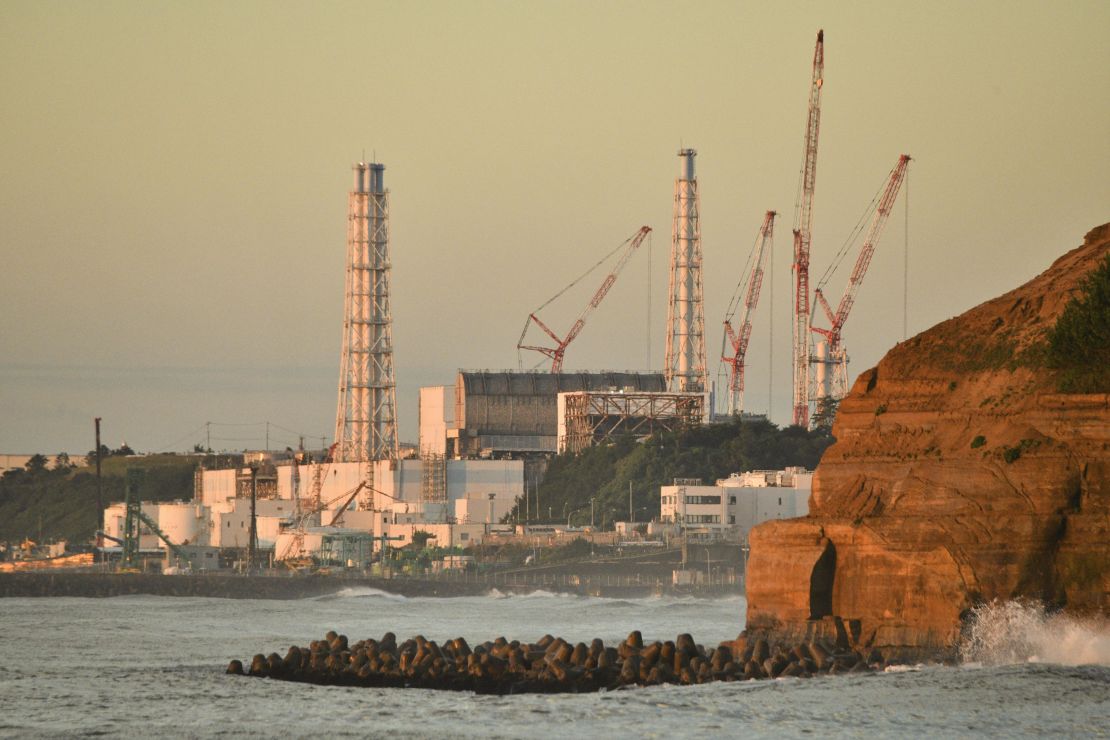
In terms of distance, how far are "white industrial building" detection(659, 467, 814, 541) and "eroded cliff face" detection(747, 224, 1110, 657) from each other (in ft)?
398

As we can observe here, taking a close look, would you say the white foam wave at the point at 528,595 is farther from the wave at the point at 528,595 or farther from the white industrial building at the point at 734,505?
the white industrial building at the point at 734,505

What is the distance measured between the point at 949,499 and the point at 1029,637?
4706 mm

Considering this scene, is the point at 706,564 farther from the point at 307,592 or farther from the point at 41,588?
the point at 41,588

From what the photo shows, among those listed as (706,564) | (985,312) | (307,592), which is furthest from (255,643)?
(706,564)

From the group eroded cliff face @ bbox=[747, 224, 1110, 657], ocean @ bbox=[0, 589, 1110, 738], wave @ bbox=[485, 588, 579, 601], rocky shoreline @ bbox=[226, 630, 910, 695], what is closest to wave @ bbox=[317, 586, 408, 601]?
wave @ bbox=[485, 588, 579, 601]

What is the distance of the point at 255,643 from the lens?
102500 millimetres

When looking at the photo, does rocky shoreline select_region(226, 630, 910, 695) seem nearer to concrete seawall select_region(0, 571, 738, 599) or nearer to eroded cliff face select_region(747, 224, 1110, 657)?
eroded cliff face select_region(747, 224, 1110, 657)

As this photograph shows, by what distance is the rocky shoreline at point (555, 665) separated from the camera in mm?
66375

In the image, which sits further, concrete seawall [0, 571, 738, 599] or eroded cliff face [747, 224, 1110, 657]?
concrete seawall [0, 571, 738, 599]

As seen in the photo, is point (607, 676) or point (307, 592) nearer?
point (607, 676)

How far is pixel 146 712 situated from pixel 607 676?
A: 14.0 m

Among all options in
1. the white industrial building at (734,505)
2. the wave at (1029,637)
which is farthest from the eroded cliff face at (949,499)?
the white industrial building at (734,505)

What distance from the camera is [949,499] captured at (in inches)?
2601

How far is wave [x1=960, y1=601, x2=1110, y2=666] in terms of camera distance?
63969 mm
